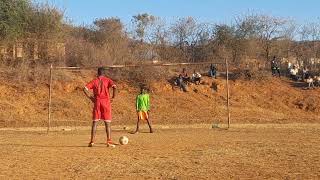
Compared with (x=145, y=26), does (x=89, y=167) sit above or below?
below

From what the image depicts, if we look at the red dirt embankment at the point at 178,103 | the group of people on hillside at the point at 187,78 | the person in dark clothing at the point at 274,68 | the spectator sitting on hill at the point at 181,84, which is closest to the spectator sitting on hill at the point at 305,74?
the red dirt embankment at the point at 178,103

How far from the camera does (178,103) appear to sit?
35219 mm

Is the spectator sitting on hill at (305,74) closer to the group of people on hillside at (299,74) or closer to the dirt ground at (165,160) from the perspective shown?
the group of people on hillside at (299,74)

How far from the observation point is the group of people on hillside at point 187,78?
37250 mm

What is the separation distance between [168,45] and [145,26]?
531cm

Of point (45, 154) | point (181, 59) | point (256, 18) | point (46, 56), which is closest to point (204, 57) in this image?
point (181, 59)

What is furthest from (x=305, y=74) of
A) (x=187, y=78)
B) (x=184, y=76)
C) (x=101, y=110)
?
(x=101, y=110)

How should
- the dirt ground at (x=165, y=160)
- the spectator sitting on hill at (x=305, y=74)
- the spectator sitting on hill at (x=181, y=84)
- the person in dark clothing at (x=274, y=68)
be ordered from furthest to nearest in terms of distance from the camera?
the person in dark clothing at (x=274, y=68) → the spectator sitting on hill at (x=305, y=74) → the spectator sitting on hill at (x=181, y=84) → the dirt ground at (x=165, y=160)

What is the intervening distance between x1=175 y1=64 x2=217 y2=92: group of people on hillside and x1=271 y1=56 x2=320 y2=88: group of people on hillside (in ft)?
17.2

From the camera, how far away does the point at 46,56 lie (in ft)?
128

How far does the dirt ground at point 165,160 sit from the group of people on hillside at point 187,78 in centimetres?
2088

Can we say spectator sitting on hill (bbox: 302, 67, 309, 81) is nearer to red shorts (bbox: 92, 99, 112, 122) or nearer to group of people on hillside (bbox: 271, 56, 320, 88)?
group of people on hillside (bbox: 271, 56, 320, 88)

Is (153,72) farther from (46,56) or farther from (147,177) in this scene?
(147,177)

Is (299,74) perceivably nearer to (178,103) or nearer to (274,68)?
(274,68)
